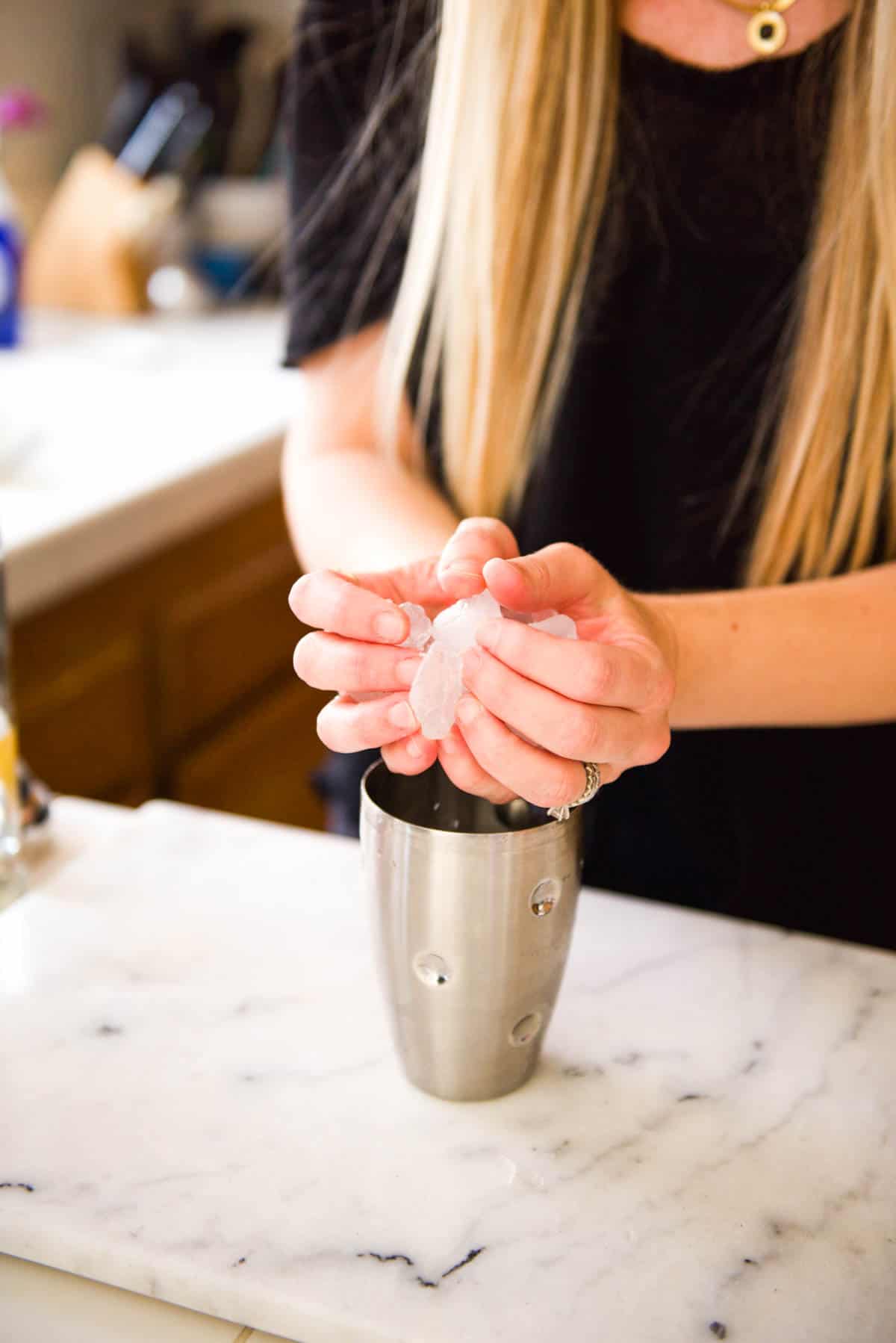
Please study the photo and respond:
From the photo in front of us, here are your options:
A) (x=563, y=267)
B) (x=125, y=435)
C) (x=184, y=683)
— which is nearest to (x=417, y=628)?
(x=563, y=267)

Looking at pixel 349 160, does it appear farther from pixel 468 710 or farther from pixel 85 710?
pixel 85 710

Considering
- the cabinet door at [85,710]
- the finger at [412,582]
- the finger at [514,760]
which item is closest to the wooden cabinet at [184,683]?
the cabinet door at [85,710]

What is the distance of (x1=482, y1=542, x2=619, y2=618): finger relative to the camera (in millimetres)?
548

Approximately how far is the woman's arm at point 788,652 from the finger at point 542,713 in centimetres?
17

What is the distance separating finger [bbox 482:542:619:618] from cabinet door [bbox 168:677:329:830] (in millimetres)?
1147

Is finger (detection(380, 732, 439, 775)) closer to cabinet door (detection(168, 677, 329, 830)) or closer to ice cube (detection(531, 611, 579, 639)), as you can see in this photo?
ice cube (detection(531, 611, 579, 639))

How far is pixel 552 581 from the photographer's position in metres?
0.57

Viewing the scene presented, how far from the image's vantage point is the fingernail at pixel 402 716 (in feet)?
1.85

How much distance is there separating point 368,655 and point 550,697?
3.2 inches

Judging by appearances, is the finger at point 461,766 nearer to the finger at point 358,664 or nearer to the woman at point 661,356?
the finger at point 358,664

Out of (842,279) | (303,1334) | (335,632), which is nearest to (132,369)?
(842,279)

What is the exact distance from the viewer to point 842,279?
84 cm

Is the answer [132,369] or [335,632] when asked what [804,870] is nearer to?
[335,632]

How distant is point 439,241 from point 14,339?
4.69 ft
